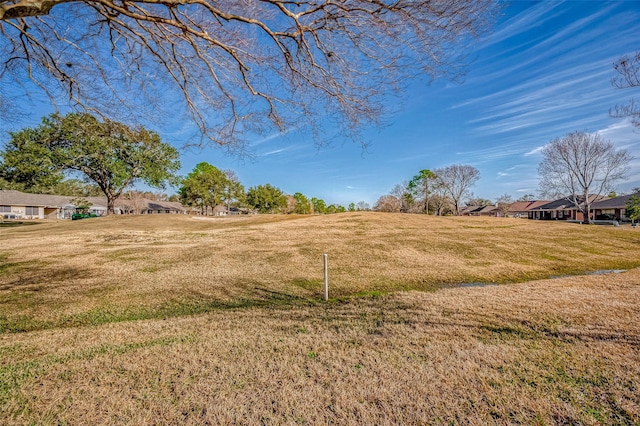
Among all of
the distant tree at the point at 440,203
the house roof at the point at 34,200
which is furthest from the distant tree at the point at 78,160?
the distant tree at the point at 440,203

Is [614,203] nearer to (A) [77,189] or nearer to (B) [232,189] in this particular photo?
(B) [232,189]

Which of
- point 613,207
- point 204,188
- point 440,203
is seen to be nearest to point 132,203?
point 204,188

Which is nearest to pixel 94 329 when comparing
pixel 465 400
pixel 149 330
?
pixel 149 330

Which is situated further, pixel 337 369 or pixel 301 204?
pixel 301 204

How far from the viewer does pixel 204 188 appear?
4925 centimetres

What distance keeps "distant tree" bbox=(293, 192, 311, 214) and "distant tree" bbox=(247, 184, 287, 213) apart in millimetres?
7265

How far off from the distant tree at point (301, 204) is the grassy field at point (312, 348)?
6192 cm

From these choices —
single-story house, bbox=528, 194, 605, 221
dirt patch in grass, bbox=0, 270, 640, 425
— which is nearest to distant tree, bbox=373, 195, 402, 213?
single-story house, bbox=528, 194, 605, 221

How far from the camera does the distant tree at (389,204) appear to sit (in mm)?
61531

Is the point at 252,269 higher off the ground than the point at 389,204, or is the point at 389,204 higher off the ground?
the point at 389,204

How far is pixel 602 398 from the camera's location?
8.53 ft

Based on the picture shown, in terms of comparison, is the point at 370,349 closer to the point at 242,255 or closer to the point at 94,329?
the point at 94,329

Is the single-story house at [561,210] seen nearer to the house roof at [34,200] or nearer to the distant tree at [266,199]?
the distant tree at [266,199]

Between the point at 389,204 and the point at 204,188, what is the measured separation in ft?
121
